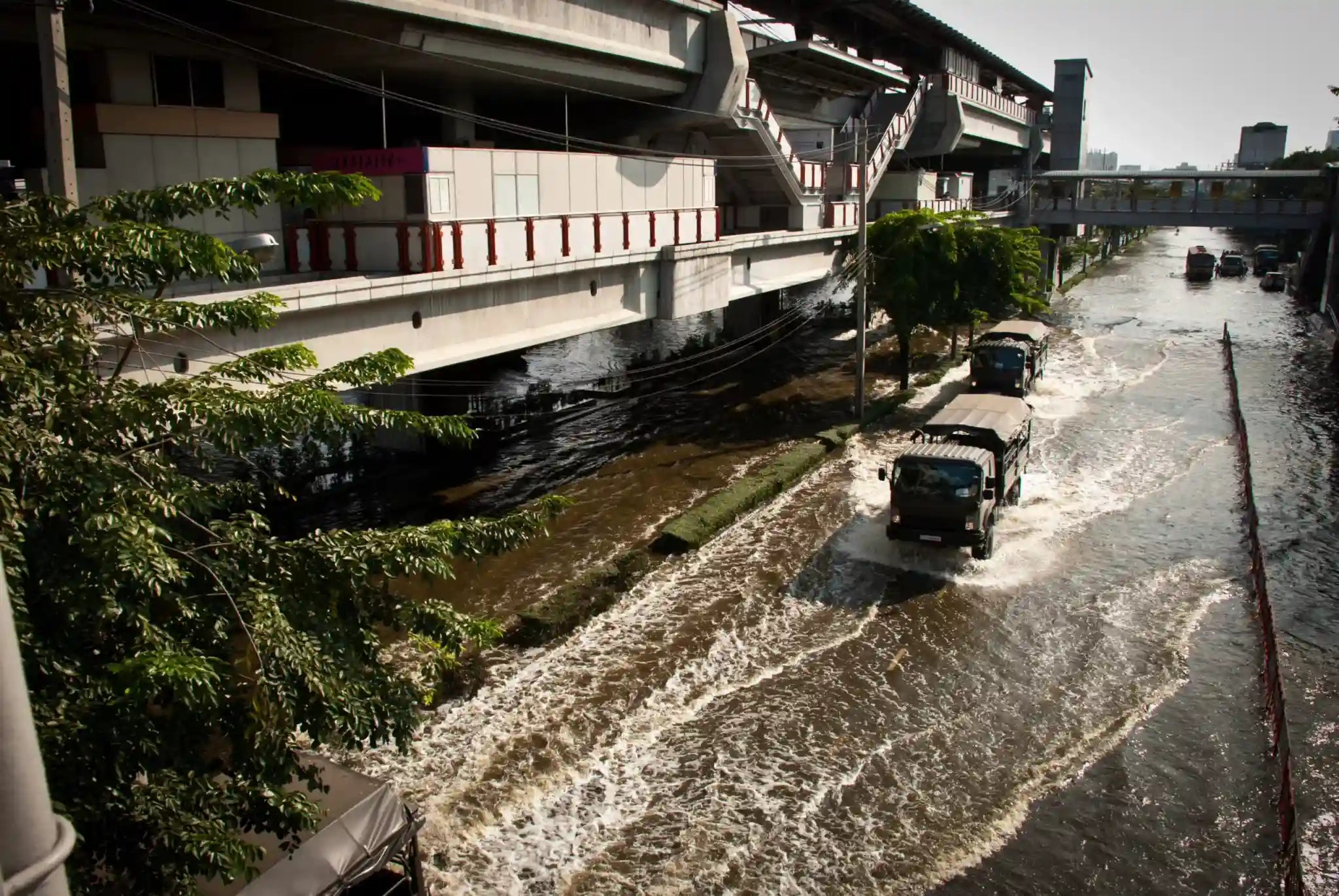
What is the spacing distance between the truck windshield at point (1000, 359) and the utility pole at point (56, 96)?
25.0 meters

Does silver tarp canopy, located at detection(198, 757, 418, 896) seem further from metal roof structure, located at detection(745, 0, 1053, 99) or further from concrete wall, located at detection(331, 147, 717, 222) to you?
metal roof structure, located at detection(745, 0, 1053, 99)

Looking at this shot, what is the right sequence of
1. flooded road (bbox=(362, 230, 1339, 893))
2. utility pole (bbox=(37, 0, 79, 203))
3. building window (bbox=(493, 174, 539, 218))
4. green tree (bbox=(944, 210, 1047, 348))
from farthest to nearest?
green tree (bbox=(944, 210, 1047, 348))
building window (bbox=(493, 174, 539, 218))
flooded road (bbox=(362, 230, 1339, 893))
utility pole (bbox=(37, 0, 79, 203))

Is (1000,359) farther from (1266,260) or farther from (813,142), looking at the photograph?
(1266,260)

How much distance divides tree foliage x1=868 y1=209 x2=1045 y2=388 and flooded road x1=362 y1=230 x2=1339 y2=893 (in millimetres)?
9073

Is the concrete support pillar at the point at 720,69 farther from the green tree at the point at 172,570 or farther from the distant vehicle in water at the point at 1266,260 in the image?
the distant vehicle in water at the point at 1266,260

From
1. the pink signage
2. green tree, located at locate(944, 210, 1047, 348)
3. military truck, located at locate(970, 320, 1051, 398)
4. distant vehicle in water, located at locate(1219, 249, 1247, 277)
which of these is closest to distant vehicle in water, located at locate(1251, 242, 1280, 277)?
distant vehicle in water, located at locate(1219, 249, 1247, 277)

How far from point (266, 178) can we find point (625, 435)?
2004cm

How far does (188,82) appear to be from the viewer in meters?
16.1

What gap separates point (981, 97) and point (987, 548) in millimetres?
38397

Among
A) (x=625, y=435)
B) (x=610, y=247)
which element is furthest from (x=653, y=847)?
(x=625, y=435)

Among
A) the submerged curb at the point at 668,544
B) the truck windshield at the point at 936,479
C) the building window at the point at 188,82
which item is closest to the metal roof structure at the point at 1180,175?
the submerged curb at the point at 668,544

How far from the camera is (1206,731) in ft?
42.4

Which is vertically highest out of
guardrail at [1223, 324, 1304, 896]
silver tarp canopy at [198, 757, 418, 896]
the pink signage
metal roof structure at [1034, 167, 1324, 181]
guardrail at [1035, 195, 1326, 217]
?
metal roof structure at [1034, 167, 1324, 181]

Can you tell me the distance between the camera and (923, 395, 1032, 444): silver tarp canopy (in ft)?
64.2
